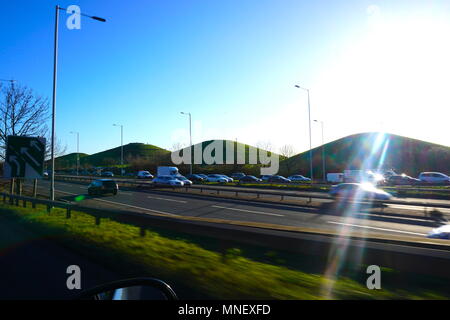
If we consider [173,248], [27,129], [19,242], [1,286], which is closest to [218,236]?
[173,248]

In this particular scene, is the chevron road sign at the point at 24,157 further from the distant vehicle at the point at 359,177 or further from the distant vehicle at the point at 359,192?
the distant vehicle at the point at 359,177

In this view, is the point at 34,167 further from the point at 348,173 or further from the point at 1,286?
the point at 348,173

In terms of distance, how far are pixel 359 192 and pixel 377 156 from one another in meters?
74.3

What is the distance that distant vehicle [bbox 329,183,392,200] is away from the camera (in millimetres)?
20031

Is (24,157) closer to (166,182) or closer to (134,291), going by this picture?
(134,291)

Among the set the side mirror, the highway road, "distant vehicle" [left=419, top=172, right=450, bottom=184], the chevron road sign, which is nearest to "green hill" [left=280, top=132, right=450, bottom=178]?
"distant vehicle" [left=419, top=172, right=450, bottom=184]

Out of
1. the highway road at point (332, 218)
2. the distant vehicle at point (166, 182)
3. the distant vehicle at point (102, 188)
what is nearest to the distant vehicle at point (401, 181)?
the highway road at point (332, 218)

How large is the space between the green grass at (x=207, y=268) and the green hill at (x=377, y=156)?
69.9m

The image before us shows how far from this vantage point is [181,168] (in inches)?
3406

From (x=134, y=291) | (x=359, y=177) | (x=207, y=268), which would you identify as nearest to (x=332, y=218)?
(x=207, y=268)

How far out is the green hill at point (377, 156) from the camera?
7238 cm

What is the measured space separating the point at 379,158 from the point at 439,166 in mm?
17178

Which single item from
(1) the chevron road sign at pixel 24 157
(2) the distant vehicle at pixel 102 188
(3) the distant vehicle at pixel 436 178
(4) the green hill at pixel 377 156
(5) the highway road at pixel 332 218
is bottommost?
(5) the highway road at pixel 332 218

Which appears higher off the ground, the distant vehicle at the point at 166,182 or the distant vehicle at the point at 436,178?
the distant vehicle at the point at 436,178
